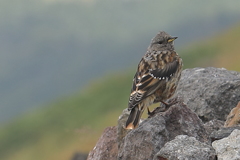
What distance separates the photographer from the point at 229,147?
1109 cm

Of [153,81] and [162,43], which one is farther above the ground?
[162,43]

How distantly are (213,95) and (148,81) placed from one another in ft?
9.24

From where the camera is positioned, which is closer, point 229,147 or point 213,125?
point 229,147

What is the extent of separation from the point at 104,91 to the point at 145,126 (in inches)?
3289

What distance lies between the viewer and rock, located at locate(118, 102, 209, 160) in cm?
1235

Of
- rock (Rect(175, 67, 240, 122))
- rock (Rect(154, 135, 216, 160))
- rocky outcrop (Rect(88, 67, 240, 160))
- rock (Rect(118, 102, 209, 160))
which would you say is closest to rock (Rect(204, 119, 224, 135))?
rocky outcrop (Rect(88, 67, 240, 160))

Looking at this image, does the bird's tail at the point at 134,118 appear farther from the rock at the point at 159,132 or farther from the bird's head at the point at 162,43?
the bird's head at the point at 162,43

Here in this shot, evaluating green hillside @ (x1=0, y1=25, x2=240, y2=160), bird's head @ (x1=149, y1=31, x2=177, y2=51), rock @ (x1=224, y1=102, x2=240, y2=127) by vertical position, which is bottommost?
rock @ (x1=224, y1=102, x2=240, y2=127)

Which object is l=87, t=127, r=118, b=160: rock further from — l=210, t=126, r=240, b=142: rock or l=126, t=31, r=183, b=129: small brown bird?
l=210, t=126, r=240, b=142: rock

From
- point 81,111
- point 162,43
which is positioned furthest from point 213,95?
point 81,111

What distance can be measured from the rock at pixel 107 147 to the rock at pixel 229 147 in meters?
3.62

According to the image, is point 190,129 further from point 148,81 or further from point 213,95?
point 213,95

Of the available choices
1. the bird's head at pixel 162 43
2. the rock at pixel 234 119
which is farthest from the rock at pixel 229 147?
the bird's head at pixel 162 43

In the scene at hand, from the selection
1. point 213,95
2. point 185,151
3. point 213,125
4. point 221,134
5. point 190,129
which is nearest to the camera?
point 185,151
